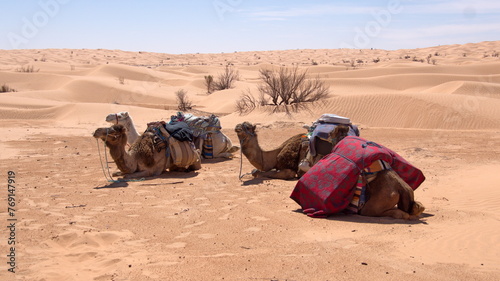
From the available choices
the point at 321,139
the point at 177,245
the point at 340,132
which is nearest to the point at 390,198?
the point at 340,132

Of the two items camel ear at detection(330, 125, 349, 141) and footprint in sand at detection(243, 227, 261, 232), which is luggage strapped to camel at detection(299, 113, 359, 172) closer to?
camel ear at detection(330, 125, 349, 141)

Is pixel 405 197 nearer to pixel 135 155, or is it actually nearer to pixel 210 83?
pixel 135 155

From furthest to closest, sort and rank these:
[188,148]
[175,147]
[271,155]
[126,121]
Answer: [126,121] < [188,148] < [175,147] < [271,155]

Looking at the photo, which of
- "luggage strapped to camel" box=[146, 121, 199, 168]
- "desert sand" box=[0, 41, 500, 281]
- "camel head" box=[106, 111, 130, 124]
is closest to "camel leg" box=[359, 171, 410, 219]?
"desert sand" box=[0, 41, 500, 281]

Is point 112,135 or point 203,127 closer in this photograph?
point 112,135

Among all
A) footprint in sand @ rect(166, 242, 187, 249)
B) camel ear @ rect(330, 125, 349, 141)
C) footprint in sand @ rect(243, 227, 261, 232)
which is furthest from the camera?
camel ear @ rect(330, 125, 349, 141)

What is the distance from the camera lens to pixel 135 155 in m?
9.32

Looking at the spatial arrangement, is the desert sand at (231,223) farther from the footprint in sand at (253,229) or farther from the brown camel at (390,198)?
the brown camel at (390,198)

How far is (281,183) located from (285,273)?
4.21m

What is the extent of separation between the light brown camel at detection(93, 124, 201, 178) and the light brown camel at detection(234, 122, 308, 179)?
168 centimetres

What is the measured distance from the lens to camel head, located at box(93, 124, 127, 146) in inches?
337

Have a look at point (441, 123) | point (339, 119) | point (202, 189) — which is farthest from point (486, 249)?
point (441, 123)

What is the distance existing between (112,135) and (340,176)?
4.20 m

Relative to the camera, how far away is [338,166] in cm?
644
